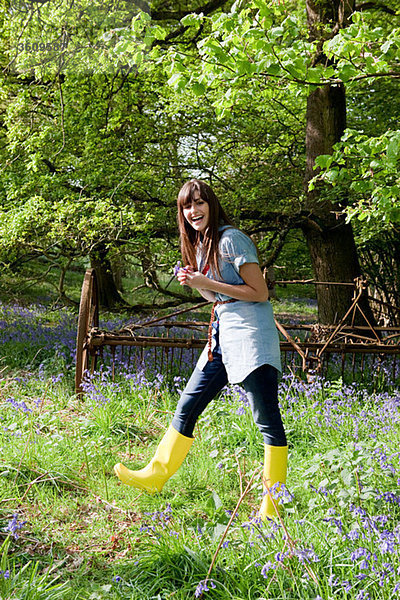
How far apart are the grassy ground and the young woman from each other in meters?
0.21

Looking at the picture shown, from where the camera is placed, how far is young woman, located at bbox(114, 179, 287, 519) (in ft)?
10.2

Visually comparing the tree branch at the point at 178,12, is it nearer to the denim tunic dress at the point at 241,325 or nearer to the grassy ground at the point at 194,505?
the grassy ground at the point at 194,505

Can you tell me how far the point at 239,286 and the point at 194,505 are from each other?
55.8 inches

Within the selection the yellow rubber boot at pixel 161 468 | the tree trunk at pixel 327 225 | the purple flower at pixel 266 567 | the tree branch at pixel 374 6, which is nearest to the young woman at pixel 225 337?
the yellow rubber boot at pixel 161 468

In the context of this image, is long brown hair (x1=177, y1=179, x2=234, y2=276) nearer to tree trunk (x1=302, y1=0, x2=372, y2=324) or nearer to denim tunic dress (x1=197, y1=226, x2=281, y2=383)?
denim tunic dress (x1=197, y1=226, x2=281, y2=383)

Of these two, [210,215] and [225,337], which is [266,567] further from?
[210,215]

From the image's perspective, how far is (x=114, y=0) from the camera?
316 inches

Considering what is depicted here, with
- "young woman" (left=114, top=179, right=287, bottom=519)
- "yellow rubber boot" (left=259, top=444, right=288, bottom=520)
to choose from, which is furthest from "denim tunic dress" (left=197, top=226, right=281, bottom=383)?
"yellow rubber boot" (left=259, top=444, right=288, bottom=520)

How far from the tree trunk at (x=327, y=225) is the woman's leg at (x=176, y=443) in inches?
170

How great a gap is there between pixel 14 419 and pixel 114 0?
645 cm

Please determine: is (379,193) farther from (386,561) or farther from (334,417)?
(386,561)

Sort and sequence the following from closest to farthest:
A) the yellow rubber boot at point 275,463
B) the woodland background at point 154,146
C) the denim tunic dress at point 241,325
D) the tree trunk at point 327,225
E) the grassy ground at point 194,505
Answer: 1. the grassy ground at point 194,505
2. the denim tunic dress at point 241,325
3. the yellow rubber boot at point 275,463
4. the woodland background at point 154,146
5. the tree trunk at point 327,225

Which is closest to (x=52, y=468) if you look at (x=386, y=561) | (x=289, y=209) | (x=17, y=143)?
(x=386, y=561)

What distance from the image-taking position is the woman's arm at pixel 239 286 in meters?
3.13
